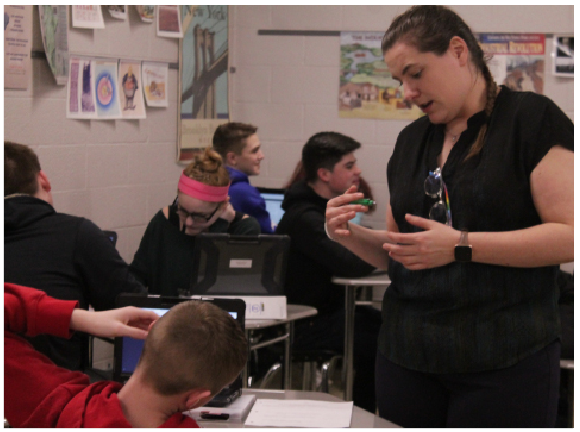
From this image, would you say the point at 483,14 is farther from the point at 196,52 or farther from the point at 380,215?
the point at 196,52

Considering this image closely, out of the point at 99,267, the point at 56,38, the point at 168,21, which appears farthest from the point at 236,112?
the point at 99,267

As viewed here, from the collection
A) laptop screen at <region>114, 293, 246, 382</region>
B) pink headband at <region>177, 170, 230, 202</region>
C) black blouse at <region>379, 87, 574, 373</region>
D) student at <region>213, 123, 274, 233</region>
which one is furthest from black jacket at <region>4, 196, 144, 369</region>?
student at <region>213, 123, 274, 233</region>

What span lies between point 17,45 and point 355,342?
6.59ft

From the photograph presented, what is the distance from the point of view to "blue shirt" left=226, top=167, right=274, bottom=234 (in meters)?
4.01

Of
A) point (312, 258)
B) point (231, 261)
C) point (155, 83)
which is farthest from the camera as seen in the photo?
point (155, 83)

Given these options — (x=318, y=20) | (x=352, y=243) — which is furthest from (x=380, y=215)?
(x=352, y=243)

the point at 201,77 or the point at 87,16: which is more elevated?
the point at 87,16

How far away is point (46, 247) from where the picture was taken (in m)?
2.22

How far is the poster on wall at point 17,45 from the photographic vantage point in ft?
9.89

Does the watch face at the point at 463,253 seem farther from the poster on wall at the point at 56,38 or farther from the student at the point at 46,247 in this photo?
the poster on wall at the point at 56,38

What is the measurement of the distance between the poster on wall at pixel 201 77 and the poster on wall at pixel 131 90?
1.33 feet

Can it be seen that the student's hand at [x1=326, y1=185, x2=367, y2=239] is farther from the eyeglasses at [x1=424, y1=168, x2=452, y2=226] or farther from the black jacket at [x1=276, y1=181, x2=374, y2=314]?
the black jacket at [x1=276, y1=181, x2=374, y2=314]

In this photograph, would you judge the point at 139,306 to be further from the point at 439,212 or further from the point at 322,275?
the point at 322,275

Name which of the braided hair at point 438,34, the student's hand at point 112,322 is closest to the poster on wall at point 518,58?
the braided hair at point 438,34
